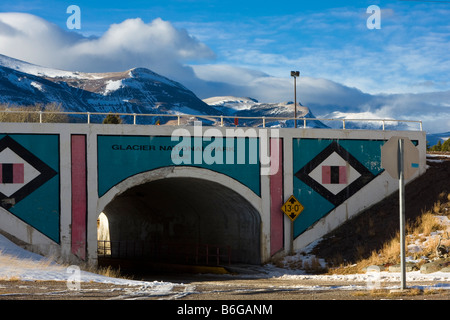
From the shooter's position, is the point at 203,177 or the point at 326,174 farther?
the point at 326,174

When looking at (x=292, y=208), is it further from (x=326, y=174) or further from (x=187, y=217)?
(x=187, y=217)

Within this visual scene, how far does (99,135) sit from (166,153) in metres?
2.99

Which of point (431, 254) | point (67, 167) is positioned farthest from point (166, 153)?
point (431, 254)

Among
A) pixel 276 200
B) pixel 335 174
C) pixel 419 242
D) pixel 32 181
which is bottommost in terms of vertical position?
pixel 419 242

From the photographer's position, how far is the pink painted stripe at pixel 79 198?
2638 cm

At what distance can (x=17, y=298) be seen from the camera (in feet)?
43.6

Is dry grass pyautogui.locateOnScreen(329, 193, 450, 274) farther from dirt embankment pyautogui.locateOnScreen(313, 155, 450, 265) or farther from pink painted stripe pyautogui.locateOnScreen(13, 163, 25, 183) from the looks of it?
pink painted stripe pyautogui.locateOnScreen(13, 163, 25, 183)

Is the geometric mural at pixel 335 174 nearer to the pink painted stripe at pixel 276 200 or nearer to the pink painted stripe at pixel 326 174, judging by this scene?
the pink painted stripe at pixel 326 174

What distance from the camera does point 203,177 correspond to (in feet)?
92.4

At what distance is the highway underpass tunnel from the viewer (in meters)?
30.0

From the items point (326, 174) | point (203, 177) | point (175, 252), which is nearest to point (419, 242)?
point (326, 174)

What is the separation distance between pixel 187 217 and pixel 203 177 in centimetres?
896

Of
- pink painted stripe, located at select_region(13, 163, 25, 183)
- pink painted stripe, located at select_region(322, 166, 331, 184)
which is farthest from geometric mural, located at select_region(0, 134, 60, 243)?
pink painted stripe, located at select_region(322, 166, 331, 184)
